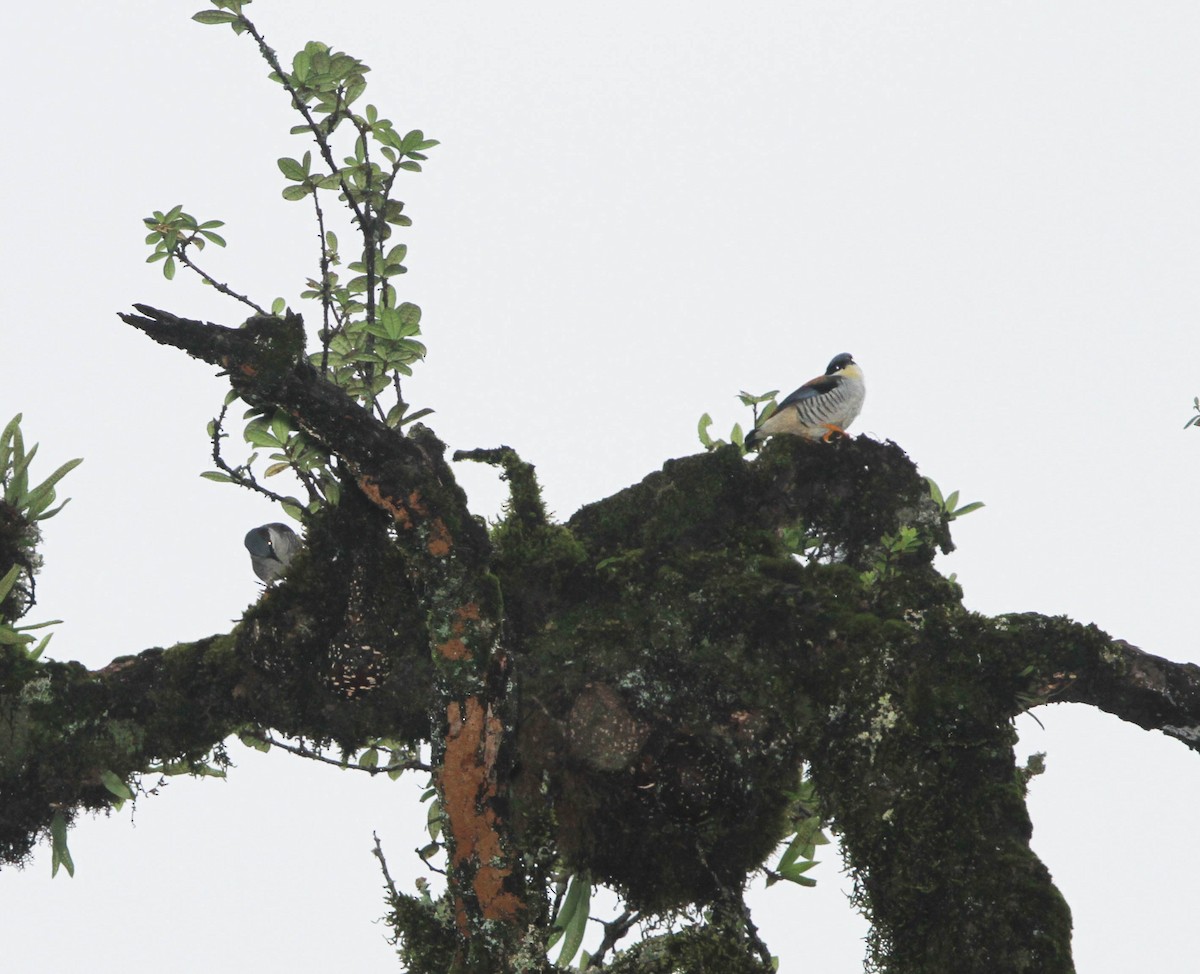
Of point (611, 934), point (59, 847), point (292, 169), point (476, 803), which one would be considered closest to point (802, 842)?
point (611, 934)

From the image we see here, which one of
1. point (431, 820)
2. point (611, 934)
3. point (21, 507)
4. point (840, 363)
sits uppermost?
point (840, 363)

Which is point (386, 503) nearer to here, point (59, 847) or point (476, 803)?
point (476, 803)

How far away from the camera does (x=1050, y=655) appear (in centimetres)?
495

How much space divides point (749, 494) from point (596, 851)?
175cm

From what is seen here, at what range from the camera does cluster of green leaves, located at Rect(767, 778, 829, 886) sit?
599 centimetres

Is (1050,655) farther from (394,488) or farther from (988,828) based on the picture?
(394,488)

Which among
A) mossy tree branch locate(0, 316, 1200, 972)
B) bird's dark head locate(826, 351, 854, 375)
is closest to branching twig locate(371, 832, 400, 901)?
mossy tree branch locate(0, 316, 1200, 972)

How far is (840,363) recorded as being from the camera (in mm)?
8664

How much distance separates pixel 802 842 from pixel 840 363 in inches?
137

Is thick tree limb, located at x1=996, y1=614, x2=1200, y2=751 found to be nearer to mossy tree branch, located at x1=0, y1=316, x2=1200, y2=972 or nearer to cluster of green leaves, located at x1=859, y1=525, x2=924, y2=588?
mossy tree branch, located at x1=0, y1=316, x2=1200, y2=972

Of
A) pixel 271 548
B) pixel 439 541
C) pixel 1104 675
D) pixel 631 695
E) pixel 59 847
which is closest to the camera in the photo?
pixel 439 541

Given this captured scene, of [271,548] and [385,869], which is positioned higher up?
[271,548]

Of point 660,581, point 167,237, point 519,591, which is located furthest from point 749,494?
point 167,237

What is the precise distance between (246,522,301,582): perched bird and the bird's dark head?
3415 mm
